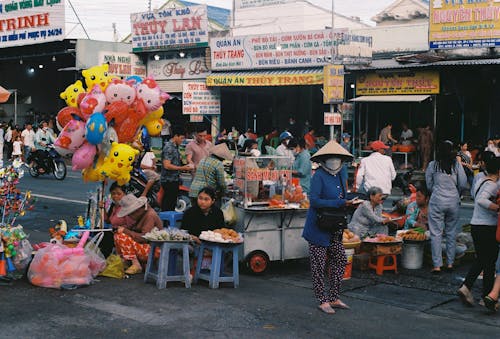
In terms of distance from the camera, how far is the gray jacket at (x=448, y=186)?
9062mm

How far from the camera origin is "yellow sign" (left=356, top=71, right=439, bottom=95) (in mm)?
21516

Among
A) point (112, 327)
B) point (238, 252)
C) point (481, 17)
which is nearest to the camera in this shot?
point (112, 327)

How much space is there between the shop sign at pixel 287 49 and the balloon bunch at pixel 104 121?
574 inches

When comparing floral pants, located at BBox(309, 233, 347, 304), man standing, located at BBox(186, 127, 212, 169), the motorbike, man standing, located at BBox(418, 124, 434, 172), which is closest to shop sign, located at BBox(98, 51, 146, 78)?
the motorbike

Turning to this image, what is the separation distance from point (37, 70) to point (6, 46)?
4217 mm

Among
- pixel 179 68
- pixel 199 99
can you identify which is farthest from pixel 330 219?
pixel 179 68

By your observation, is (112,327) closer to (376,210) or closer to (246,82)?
(376,210)

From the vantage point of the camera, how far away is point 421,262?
9562 mm

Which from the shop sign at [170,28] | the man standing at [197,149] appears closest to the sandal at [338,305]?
the man standing at [197,149]

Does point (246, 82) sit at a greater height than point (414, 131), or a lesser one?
greater

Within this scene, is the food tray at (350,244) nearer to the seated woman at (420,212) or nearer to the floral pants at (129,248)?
the seated woman at (420,212)

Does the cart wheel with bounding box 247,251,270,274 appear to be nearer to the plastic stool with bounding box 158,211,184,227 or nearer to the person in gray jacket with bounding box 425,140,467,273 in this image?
the plastic stool with bounding box 158,211,184,227

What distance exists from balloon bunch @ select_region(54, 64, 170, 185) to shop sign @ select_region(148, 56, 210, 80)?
2032cm

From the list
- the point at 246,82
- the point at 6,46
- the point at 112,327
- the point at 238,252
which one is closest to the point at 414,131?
the point at 246,82
